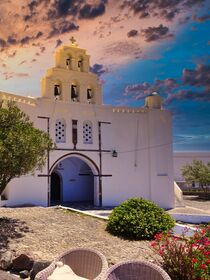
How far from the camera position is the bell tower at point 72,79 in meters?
23.6

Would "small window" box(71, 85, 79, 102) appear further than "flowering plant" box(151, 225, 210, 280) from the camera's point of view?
Yes

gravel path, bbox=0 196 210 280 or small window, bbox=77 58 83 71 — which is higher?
small window, bbox=77 58 83 71

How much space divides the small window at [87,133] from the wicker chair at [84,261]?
1607 centimetres

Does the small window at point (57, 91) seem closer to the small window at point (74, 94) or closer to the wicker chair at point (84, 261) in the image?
the small window at point (74, 94)

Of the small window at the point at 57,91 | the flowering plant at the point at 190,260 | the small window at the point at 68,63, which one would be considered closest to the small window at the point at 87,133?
the small window at the point at 57,91

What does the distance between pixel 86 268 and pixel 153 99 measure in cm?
2028

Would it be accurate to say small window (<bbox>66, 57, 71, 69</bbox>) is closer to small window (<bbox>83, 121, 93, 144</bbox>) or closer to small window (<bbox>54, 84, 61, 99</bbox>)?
small window (<bbox>54, 84, 61, 99</bbox>)

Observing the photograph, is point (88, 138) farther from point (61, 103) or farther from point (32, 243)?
point (32, 243)

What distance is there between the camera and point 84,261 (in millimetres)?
8062

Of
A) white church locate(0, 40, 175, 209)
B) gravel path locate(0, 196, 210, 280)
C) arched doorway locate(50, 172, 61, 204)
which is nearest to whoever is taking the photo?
gravel path locate(0, 196, 210, 280)

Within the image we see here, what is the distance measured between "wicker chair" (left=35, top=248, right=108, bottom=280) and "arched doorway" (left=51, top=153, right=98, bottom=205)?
17806 mm

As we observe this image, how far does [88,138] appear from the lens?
24.2 metres

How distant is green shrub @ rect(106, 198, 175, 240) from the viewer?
12.1 metres

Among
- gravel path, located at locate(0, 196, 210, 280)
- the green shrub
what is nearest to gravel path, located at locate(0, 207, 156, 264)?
gravel path, located at locate(0, 196, 210, 280)
